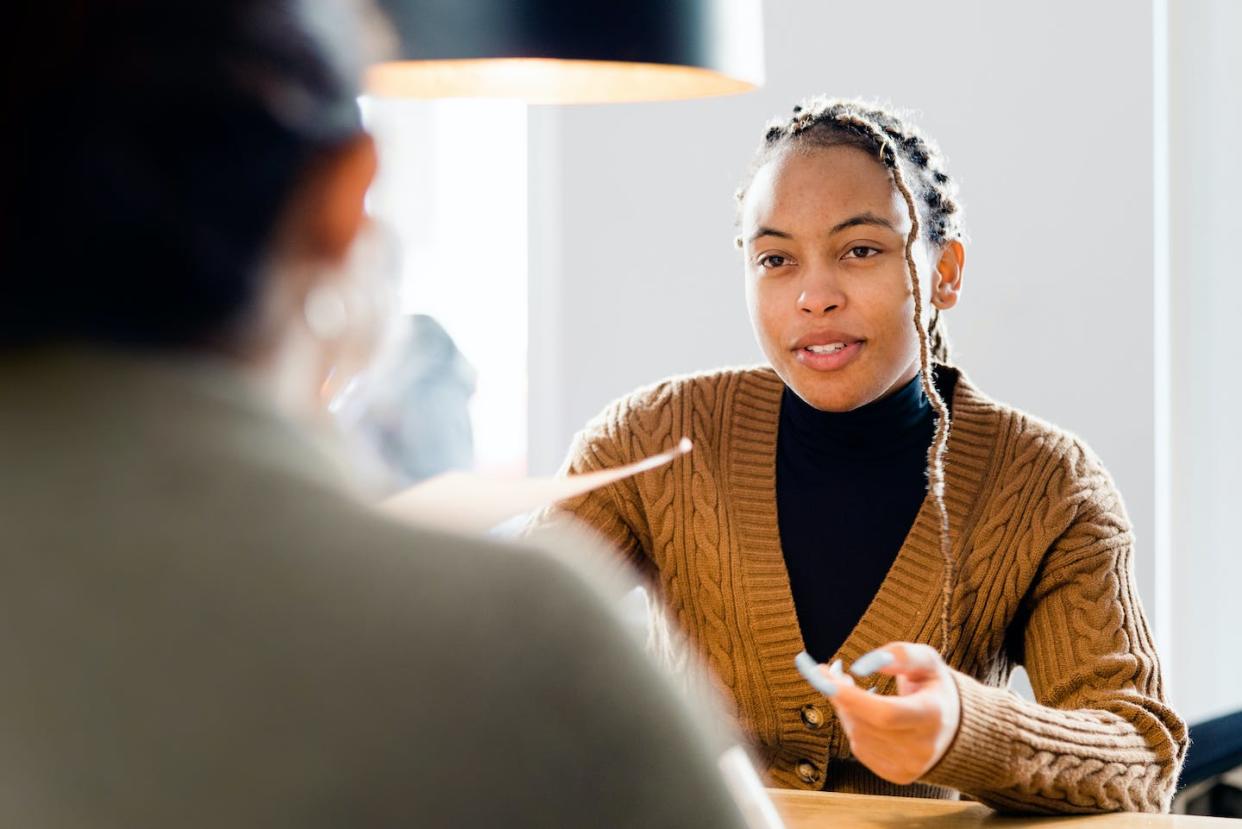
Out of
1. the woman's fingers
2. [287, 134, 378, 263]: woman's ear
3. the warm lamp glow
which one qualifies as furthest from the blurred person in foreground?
the warm lamp glow

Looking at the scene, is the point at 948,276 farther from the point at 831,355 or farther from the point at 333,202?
the point at 333,202

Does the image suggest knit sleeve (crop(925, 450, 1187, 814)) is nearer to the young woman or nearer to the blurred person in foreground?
the young woman

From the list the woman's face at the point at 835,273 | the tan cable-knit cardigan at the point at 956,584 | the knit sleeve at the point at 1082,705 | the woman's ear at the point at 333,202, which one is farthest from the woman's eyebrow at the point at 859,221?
the woman's ear at the point at 333,202

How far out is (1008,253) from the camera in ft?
9.49

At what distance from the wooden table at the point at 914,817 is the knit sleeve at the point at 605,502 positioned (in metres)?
0.50

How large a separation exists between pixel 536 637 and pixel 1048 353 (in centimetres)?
263

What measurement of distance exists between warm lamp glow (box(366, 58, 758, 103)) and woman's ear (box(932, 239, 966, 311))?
472 millimetres

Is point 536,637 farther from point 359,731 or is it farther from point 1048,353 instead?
point 1048,353

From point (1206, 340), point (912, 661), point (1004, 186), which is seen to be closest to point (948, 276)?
point (912, 661)

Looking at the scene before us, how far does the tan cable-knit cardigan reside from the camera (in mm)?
1324

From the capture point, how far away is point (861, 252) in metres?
1.62

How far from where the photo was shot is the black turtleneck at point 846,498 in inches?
64.3

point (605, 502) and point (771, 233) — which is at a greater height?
point (771, 233)

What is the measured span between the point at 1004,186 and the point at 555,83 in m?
1.72
